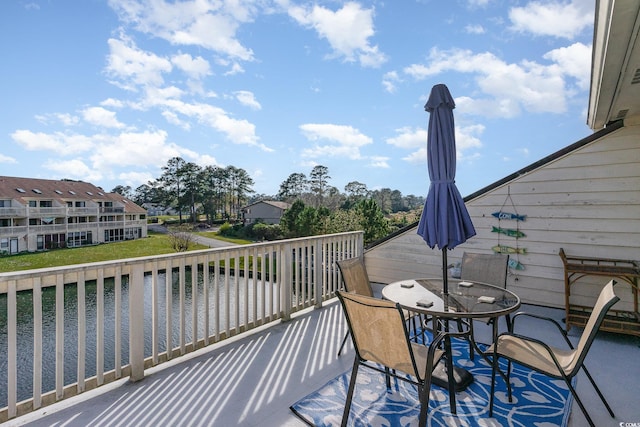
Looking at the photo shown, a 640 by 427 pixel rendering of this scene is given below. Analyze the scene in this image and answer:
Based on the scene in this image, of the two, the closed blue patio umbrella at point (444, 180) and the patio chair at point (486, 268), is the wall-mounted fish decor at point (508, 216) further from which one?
the closed blue patio umbrella at point (444, 180)

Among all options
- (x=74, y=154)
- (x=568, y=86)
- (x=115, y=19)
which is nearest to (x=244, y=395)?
(x=568, y=86)

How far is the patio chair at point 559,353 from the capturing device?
5.81 feet

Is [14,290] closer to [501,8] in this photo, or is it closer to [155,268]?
[155,268]

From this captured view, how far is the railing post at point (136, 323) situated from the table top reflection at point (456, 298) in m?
2.11

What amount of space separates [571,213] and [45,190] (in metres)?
14.7

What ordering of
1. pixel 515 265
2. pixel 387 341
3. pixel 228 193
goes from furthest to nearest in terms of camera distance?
pixel 228 193 < pixel 515 265 < pixel 387 341

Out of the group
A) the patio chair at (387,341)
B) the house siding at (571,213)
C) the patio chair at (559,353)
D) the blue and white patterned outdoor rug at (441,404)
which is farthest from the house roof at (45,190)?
the house siding at (571,213)

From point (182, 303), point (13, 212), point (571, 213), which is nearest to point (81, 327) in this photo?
point (182, 303)

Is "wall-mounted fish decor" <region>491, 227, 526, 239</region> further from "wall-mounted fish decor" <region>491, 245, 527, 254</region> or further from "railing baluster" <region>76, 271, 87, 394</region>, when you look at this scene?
"railing baluster" <region>76, 271, 87, 394</region>

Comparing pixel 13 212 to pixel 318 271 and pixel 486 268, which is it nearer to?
pixel 318 271

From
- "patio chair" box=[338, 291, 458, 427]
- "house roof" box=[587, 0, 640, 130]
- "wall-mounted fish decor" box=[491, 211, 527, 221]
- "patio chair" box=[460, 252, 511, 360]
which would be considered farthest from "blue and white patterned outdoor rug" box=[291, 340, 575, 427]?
"house roof" box=[587, 0, 640, 130]

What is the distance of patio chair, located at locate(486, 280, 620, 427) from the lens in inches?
69.8

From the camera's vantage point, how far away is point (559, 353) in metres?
2.21

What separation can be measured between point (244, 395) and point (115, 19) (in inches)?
459
